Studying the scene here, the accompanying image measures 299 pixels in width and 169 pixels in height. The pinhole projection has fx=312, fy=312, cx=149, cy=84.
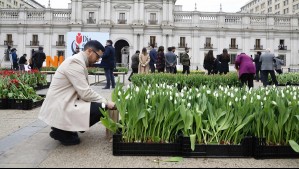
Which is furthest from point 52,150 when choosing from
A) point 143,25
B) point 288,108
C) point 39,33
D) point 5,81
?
point 39,33

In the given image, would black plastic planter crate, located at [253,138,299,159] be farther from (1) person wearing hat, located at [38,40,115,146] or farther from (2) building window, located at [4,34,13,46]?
(2) building window, located at [4,34,13,46]

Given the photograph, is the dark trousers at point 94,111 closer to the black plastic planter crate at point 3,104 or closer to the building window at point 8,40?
the black plastic planter crate at point 3,104

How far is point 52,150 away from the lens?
12.6 ft

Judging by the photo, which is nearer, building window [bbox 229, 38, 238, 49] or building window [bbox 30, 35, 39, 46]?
building window [bbox 30, 35, 39, 46]

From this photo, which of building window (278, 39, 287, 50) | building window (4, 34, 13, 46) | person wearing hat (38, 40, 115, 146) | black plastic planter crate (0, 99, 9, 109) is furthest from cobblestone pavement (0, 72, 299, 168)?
building window (278, 39, 287, 50)

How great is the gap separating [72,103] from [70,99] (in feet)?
0.20

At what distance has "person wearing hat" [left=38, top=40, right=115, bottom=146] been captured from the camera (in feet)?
12.8

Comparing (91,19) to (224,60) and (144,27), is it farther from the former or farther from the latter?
(224,60)

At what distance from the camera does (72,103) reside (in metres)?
3.96

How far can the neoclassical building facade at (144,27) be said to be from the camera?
159 ft

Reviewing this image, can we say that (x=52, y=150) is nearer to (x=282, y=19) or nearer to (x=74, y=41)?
(x=74, y=41)

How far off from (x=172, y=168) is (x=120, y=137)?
796 millimetres

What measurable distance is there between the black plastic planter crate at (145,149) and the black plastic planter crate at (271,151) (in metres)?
0.89

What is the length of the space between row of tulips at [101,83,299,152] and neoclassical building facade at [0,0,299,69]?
147 ft
